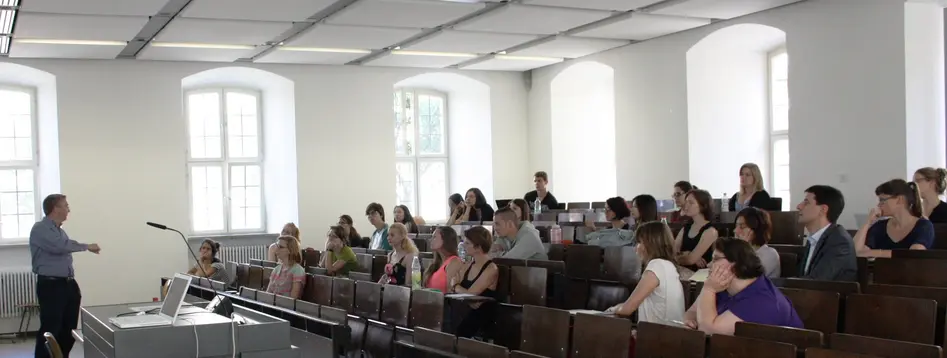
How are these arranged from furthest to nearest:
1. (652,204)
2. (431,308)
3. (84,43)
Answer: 1. (84,43)
2. (652,204)
3. (431,308)

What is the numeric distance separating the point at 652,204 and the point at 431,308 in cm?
200

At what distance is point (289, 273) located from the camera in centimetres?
796

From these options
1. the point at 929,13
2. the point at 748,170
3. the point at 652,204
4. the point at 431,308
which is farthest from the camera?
the point at 929,13

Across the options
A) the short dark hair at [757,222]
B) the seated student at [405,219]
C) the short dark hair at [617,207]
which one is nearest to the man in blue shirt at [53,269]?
the seated student at [405,219]

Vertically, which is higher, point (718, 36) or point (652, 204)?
point (718, 36)

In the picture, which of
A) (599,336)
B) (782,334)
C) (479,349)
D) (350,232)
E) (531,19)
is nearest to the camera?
(782,334)

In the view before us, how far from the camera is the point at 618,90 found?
12.2 m

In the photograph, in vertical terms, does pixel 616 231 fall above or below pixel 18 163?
below

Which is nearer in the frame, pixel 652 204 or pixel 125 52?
pixel 652 204

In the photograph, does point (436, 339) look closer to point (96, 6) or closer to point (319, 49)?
point (96, 6)

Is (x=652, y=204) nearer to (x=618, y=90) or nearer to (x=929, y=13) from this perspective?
(x=929, y=13)

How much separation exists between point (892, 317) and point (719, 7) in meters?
5.77

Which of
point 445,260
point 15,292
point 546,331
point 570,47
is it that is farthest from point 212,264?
point 546,331

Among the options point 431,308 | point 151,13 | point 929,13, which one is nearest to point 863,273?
point 431,308
